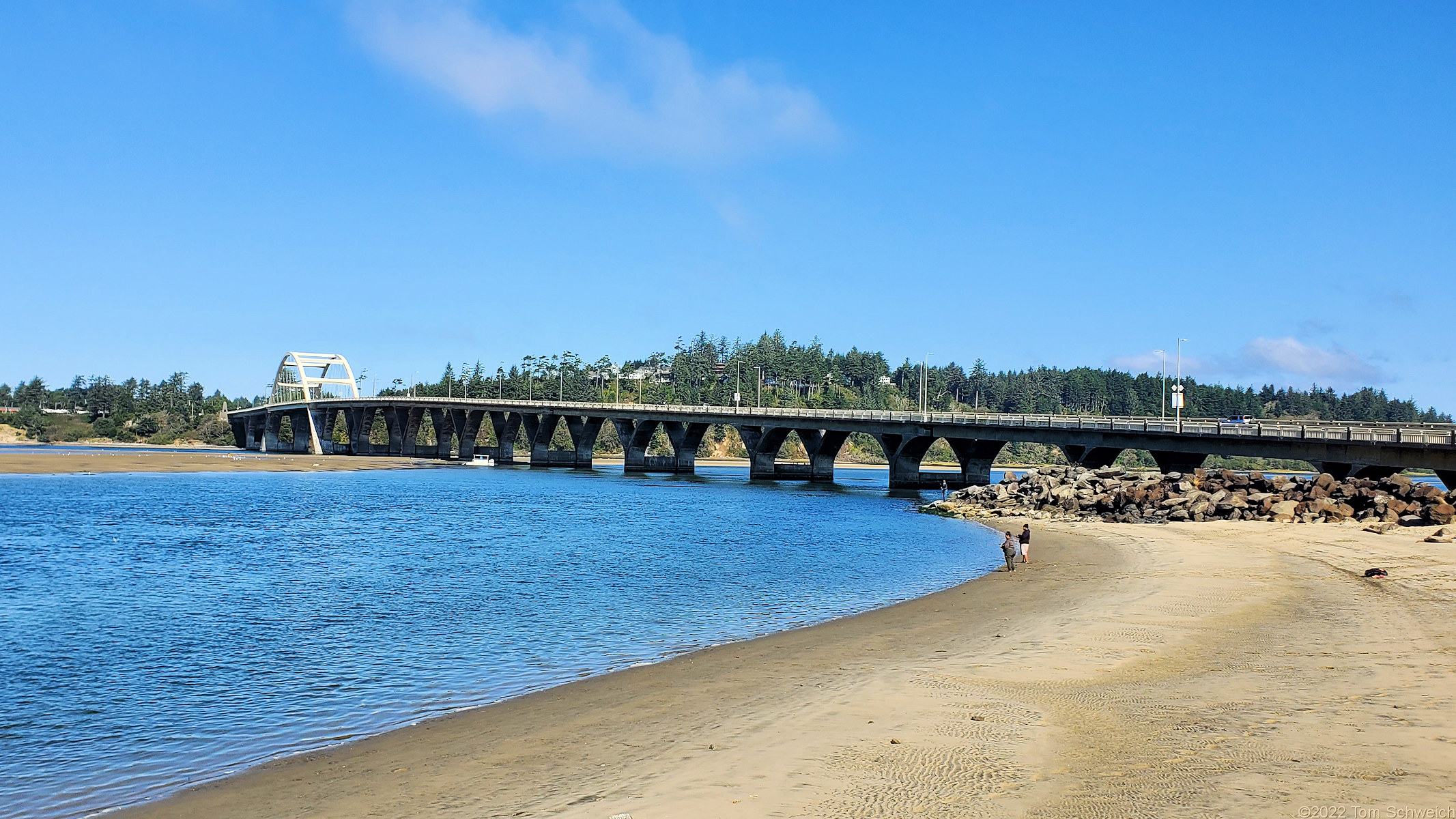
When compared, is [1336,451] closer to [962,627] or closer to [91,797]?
[962,627]

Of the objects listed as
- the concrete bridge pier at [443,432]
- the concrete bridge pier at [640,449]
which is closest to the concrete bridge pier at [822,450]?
the concrete bridge pier at [640,449]

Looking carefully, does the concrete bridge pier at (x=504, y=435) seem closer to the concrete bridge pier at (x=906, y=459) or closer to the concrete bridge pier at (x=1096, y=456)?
the concrete bridge pier at (x=906, y=459)

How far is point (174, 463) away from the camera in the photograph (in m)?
132

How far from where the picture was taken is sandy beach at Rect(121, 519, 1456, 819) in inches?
422

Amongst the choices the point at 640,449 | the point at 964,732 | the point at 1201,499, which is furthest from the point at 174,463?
the point at 964,732

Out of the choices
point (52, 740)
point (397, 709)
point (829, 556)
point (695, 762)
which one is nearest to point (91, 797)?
point (52, 740)

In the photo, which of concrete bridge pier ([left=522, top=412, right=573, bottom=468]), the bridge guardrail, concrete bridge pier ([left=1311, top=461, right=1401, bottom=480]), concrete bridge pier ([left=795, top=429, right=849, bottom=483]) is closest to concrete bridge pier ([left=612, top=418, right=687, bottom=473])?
the bridge guardrail

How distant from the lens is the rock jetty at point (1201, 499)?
4656cm

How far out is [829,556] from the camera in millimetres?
42938

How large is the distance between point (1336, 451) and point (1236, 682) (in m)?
52.6

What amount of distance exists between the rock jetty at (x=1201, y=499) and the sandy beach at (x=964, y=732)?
26.6 m

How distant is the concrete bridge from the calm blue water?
72.8 feet

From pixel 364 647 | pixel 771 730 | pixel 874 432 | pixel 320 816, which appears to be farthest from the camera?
pixel 874 432

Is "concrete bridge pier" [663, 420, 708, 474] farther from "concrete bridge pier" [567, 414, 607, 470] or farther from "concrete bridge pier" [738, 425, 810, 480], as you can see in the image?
"concrete bridge pier" [567, 414, 607, 470]
